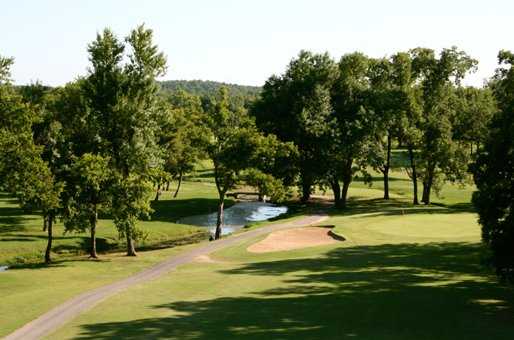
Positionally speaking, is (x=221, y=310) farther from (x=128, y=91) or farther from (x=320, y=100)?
(x=320, y=100)

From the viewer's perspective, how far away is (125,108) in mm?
46031

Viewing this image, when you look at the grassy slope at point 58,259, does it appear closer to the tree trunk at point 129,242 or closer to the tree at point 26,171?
the tree trunk at point 129,242

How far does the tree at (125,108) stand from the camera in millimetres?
45750

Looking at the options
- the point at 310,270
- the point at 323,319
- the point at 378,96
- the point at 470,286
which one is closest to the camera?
the point at 323,319

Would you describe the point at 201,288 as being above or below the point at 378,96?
below

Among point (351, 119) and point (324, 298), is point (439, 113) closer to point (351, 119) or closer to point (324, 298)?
point (351, 119)

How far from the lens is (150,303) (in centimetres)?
2992

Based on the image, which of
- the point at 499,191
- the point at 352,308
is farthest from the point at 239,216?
the point at 499,191

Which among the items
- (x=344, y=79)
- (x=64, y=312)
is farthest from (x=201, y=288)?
(x=344, y=79)

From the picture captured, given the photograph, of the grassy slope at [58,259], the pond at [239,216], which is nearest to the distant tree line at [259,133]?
the grassy slope at [58,259]

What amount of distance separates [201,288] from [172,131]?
60.1 m

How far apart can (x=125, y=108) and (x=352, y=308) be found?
26.3 m

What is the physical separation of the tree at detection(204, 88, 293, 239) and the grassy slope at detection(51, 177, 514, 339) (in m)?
13.2

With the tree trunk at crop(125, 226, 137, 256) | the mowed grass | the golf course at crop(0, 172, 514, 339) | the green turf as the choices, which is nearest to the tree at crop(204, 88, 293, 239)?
the mowed grass
